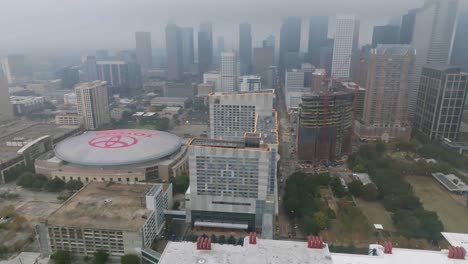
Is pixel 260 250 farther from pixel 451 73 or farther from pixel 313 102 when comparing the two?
pixel 451 73

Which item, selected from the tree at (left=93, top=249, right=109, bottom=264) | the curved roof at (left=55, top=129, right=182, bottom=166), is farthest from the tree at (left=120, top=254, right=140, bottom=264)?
the curved roof at (left=55, top=129, right=182, bottom=166)

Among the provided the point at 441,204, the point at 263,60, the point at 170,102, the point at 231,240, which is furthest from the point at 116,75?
the point at 441,204

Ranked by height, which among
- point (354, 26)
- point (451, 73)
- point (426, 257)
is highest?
point (354, 26)

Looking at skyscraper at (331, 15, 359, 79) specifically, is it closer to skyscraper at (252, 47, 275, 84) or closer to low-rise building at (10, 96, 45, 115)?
skyscraper at (252, 47, 275, 84)

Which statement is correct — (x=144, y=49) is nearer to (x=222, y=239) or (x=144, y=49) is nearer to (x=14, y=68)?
(x=14, y=68)

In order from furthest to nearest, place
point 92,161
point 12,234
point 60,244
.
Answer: point 92,161 < point 12,234 < point 60,244

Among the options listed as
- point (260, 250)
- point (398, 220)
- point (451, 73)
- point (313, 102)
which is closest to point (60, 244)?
point (260, 250)

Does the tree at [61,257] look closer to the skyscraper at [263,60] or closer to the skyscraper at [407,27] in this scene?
the skyscraper at [263,60]
